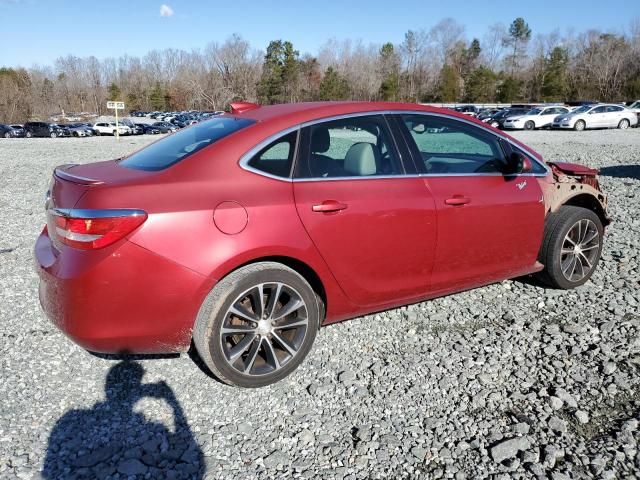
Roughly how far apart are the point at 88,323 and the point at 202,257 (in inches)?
27.3

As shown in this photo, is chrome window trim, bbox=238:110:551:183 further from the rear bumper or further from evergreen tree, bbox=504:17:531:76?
evergreen tree, bbox=504:17:531:76

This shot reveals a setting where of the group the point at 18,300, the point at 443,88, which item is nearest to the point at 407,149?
the point at 18,300

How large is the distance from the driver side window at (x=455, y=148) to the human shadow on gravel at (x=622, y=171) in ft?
26.8

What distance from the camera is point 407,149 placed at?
141 inches

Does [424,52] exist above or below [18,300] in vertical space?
above

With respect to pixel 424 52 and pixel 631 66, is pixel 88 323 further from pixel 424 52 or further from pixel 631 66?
pixel 424 52

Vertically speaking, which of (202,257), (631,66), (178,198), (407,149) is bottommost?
(202,257)

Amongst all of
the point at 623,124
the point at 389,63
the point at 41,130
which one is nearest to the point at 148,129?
the point at 41,130

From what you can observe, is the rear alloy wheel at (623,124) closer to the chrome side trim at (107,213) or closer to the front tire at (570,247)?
the front tire at (570,247)

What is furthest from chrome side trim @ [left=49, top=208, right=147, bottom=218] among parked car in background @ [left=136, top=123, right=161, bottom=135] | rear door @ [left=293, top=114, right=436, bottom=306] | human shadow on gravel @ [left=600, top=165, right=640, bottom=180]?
parked car in background @ [left=136, top=123, right=161, bottom=135]

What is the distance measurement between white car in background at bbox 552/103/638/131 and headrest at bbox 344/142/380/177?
3185 cm

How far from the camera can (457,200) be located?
12.0 feet

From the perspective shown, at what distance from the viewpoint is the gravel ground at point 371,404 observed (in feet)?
8.23

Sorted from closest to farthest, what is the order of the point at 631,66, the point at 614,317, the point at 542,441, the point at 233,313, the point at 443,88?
the point at 542,441 < the point at 233,313 < the point at 614,317 < the point at 631,66 < the point at 443,88
